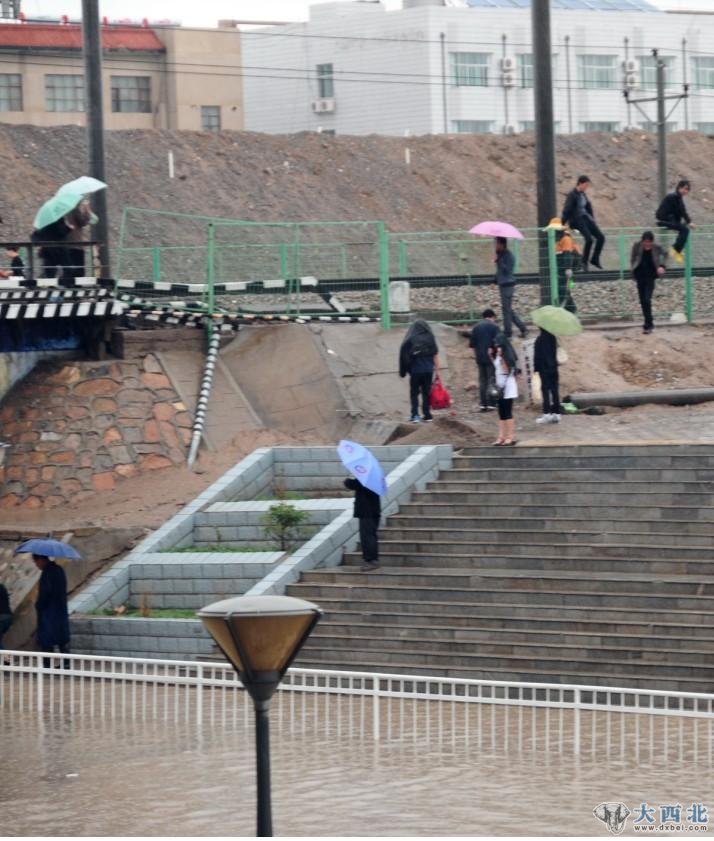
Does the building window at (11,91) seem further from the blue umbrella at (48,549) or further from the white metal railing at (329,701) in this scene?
the white metal railing at (329,701)

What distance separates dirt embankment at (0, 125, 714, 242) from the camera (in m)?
48.1

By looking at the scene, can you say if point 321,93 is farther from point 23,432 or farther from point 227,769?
point 227,769

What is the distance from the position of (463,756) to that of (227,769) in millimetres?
1701

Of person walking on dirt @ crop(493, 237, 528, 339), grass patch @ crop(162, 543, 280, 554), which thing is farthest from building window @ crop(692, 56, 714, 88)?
grass patch @ crop(162, 543, 280, 554)

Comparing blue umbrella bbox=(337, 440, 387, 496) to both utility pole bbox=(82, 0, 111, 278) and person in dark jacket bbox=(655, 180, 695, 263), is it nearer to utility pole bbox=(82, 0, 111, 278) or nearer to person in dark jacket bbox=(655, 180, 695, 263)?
utility pole bbox=(82, 0, 111, 278)

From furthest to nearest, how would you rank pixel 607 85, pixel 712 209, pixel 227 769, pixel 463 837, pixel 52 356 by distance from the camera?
pixel 607 85 < pixel 712 209 < pixel 52 356 < pixel 227 769 < pixel 463 837

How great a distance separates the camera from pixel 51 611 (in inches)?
707

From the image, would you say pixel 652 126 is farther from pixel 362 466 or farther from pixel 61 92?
pixel 362 466

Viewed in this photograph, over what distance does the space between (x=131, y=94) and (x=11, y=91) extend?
4.00 m

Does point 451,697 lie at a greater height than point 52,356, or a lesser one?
lesser

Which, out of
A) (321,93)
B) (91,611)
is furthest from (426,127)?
(91,611)

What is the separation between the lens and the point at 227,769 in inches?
517

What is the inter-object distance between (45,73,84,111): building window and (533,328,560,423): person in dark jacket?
1405 inches

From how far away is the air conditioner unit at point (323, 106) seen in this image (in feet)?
203
